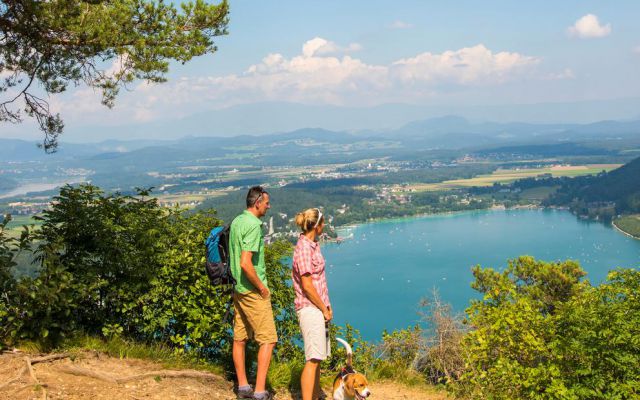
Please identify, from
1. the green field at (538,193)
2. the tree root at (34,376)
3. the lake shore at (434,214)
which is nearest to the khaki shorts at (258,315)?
the tree root at (34,376)

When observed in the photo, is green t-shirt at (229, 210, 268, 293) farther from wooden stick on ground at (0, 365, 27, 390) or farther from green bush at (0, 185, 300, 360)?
wooden stick on ground at (0, 365, 27, 390)

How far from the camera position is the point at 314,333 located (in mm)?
3883

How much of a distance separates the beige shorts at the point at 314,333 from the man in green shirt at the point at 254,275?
30cm

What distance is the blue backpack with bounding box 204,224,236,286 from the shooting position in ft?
13.8

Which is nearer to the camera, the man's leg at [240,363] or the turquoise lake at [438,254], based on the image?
the man's leg at [240,363]

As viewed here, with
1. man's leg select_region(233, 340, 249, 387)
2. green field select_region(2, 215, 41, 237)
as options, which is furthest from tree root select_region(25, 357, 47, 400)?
man's leg select_region(233, 340, 249, 387)

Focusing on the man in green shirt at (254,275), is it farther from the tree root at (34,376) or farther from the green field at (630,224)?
the green field at (630,224)

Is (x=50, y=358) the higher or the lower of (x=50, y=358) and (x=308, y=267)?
the lower

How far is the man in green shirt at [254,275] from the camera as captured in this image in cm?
389

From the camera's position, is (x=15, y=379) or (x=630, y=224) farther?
(x=630, y=224)

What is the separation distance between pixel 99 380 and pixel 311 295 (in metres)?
1.83

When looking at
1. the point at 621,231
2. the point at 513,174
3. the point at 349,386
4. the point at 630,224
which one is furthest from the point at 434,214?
the point at 349,386

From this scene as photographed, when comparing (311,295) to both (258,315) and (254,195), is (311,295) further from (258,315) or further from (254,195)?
(254,195)

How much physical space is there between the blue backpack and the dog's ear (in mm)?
1176
